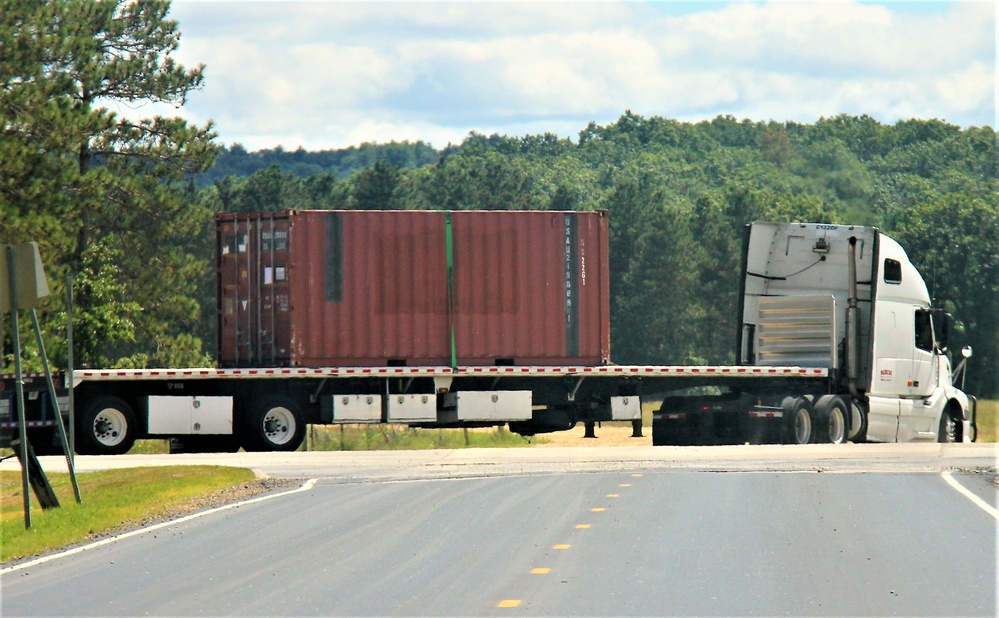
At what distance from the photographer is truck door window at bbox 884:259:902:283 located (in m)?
25.7

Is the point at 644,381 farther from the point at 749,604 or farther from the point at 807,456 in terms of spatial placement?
the point at 749,604

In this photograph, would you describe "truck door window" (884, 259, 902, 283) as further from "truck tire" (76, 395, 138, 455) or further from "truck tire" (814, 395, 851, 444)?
"truck tire" (76, 395, 138, 455)

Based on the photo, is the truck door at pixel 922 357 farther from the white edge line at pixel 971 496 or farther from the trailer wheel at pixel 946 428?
the white edge line at pixel 971 496

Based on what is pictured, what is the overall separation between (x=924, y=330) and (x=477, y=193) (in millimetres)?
64733

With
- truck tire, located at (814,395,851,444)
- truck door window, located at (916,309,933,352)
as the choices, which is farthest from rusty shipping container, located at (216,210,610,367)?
truck door window, located at (916,309,933,352)

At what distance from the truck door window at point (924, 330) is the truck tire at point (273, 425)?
11.0 meters

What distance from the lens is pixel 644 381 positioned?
26.0m

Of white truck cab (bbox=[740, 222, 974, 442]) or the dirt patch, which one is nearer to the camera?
the dirt patch

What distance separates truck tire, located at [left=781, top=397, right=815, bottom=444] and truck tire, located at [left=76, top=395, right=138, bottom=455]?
10909 millimetres

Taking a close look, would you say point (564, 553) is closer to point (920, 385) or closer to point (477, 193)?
point (920, 385)

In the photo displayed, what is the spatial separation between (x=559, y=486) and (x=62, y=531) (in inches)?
221

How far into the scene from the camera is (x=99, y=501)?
16234 millimetres

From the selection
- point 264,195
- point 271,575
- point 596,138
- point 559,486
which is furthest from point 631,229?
point 271,575

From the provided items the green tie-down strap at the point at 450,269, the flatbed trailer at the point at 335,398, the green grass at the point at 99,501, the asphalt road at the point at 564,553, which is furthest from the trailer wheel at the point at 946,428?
the green grass at the point at 99,501
